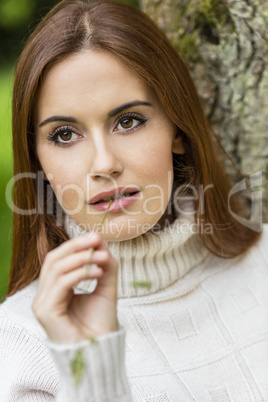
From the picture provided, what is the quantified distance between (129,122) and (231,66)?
0.71 m

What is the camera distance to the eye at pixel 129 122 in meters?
1.62

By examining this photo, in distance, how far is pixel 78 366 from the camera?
3.93 ft

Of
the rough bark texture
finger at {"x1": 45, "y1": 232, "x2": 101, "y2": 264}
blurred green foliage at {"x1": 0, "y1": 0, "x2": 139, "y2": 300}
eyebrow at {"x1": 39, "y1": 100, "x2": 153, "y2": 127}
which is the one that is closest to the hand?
finger at {"x1": 45, "y1": 232, "x2": 101, "y2": 264}

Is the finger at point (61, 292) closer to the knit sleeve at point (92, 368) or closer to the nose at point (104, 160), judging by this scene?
the knit sleeve at point (92, 368)

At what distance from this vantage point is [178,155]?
191cm

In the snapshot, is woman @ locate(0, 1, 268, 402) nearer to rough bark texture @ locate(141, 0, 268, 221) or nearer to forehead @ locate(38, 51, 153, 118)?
forehead @ locate(38, 51, 153, 118)

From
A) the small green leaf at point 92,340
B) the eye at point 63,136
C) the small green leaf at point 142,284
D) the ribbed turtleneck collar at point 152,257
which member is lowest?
the small green leaf at point 92,340

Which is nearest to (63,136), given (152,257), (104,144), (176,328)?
(104,144)

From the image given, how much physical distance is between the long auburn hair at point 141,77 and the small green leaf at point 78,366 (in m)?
0.70

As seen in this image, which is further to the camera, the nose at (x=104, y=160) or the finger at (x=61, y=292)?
the nose at (x=104, y=160)

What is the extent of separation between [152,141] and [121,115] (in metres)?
0.13

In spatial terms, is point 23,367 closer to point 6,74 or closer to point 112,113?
point 112,113

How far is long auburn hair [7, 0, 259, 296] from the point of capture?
1643 mm

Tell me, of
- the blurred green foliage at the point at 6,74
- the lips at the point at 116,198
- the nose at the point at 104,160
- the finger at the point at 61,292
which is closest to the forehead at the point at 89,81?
the nose at the point at 104,160
